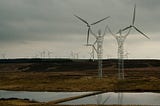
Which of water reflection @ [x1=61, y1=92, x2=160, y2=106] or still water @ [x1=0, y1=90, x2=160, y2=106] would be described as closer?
water reflection @ [x1=61, y1=92, x2=160, y2=106]

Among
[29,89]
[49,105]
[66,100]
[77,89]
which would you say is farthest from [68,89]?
[49,105]

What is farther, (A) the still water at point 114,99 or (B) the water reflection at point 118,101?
(A) the still water at point 114,99

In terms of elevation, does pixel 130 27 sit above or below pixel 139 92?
above

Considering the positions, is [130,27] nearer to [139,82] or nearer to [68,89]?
[139,82]

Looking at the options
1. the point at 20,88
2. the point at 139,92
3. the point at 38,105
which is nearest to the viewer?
the point at 38,105

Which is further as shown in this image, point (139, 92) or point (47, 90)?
point (47, 90)

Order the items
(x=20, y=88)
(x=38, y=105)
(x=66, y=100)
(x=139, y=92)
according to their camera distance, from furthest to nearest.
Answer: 1. (x=20, y=88)
2. (x=139, y=92)
3. (x=66, y=100)
4. (x=38, y=105)

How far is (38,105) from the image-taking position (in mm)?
61250

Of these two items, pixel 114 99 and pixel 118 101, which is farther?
pixel 114 99

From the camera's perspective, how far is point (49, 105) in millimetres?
62188

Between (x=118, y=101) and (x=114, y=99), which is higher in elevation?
(x=114, y=99)

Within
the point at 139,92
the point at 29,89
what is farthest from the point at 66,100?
the point at 29,89

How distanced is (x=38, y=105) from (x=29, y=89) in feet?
144

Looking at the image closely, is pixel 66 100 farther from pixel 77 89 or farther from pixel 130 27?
pixel 130 27
